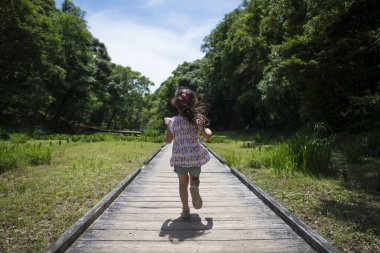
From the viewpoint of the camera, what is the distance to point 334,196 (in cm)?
595

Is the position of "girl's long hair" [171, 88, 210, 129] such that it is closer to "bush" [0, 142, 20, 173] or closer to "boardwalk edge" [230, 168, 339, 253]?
"boardwalk edge" [230, 168, 339, 253]

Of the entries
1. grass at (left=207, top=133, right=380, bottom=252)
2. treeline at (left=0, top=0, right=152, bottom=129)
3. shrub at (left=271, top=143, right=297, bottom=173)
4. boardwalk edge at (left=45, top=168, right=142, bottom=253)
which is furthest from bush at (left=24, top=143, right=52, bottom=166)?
treeline at (left=0, top=0, right=152, bottom=129)

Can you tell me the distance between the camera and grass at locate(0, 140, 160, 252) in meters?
3.99

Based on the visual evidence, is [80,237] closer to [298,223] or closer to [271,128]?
[298,223]

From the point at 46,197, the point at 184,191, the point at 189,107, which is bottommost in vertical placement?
the point at 46,197

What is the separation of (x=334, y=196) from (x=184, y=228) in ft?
11.0

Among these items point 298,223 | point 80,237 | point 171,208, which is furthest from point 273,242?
point 80,237

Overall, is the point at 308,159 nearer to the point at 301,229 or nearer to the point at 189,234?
the point at 301,229

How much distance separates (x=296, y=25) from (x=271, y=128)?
608 inches

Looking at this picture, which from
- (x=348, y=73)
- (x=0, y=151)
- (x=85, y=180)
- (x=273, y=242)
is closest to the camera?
(x=273, y=242)

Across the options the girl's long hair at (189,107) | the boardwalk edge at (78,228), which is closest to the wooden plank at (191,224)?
the boardwalk edge at (78,228)

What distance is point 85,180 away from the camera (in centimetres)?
730

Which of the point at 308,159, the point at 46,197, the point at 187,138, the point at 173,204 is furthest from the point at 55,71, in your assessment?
the point at 187,138

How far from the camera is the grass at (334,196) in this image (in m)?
4.00
